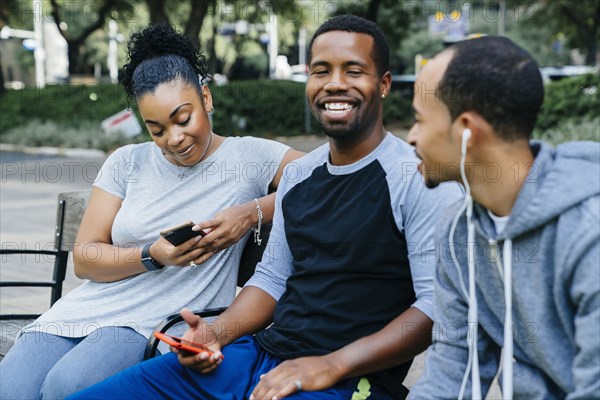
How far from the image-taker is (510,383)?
6.84ft

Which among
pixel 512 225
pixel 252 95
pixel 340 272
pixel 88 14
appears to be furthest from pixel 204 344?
pixel 88 14

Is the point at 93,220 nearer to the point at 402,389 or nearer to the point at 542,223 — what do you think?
the point at 402,389

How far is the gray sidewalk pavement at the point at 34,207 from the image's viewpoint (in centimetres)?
665

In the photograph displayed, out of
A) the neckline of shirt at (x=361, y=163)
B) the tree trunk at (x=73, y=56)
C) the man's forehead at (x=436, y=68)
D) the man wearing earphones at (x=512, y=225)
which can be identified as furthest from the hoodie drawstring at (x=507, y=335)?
the tree trunk at (x=73, y=56)

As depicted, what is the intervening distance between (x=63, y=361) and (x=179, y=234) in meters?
0.63

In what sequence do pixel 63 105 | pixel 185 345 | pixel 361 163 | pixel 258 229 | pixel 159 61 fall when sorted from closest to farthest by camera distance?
pixel 185 345 < pixel 361 163 < pixel 258 229 < pixel 159 61 < pixel 63 105

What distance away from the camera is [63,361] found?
299 centimetres

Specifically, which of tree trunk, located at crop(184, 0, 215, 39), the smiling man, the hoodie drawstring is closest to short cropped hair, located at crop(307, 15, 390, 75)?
the smiling man

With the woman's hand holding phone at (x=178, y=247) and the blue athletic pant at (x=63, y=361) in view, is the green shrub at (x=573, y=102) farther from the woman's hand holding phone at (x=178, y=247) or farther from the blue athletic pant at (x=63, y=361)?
the blue athletic pant at (x=63, y=361)

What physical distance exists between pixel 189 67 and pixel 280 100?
18261 mm

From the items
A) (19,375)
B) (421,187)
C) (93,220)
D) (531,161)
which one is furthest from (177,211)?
(531,161)

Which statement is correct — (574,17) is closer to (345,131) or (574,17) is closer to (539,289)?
(345,131)

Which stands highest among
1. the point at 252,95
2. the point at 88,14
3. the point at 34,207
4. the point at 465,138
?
the point at 88,14

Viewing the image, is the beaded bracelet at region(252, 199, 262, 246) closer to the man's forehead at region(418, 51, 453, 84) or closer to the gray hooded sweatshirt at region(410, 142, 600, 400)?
the gray hooded sweatshirt at region(410, 142, 600, 400)
